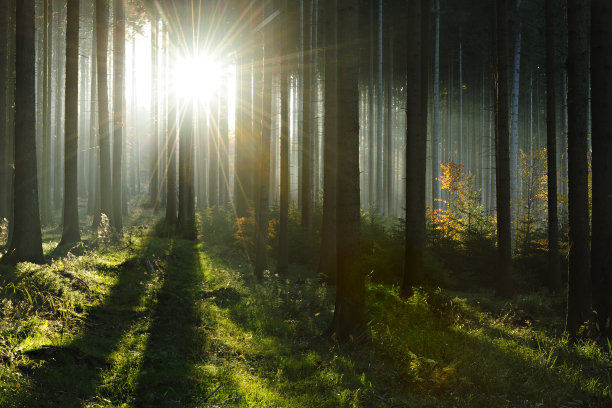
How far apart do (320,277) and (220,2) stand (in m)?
17.1

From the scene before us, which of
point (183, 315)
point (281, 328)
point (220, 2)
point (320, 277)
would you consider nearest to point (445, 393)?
point (281, 328)

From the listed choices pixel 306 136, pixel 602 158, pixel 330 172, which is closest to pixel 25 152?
pixel 330 172

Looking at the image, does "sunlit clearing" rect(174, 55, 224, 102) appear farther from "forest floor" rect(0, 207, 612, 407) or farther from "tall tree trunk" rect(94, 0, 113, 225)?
A: "forest floor" rect(0, 207, 612, 407)

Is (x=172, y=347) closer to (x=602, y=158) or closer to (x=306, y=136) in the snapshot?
(x=602, y=158)

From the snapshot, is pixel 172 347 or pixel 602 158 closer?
pixel 172 347

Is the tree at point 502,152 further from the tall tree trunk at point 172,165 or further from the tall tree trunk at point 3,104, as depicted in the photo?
the tall tree trunk at point 3,104

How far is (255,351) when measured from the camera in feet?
23.3

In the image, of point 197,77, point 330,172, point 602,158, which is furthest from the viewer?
point 197,77

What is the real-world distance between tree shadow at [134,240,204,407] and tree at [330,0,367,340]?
2.41m

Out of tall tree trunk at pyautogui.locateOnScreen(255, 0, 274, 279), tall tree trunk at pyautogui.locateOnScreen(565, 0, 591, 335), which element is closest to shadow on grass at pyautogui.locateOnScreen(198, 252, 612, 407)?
tall tree trunk at pyautogui.locateOnScreen(565, 0, 591, 335)

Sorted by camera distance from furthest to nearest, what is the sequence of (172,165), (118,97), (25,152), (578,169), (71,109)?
(118,97) → (172,165) → (71,109) → (25,152) → (578,169)

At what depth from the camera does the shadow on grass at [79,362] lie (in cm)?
453

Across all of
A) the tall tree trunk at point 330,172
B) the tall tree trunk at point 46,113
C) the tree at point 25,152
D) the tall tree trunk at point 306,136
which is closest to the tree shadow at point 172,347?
the tree at point 25,152

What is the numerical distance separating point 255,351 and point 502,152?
8.92 m
